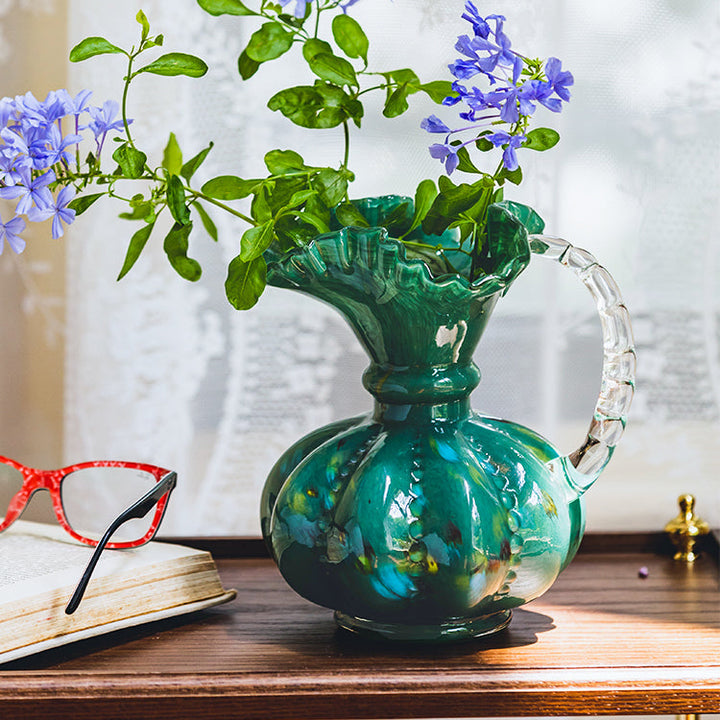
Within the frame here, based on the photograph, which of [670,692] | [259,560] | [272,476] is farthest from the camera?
[259,560]

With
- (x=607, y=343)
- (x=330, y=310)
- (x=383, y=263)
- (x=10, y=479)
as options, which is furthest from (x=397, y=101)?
(x=10, y=479)

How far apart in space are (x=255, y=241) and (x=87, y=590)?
276 mm

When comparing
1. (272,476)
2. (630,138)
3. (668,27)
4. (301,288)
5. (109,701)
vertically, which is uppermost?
(668,27)

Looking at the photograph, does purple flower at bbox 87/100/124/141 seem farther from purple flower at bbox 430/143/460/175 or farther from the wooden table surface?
the wooden table surface

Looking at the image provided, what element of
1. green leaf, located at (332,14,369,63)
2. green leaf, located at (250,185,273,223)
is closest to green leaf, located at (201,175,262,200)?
green leaf, located at (250,185,273,223)

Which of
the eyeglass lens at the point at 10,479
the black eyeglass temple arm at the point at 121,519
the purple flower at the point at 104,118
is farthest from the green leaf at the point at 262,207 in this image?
the eyeglass lens at the point at 10,479

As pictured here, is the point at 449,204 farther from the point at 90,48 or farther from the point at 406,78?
the point at 90,48

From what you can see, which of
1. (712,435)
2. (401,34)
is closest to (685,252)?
(712,435)

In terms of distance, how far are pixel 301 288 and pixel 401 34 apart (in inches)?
15.8

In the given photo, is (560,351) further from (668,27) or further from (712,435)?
(668,27)

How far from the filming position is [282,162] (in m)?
0.63

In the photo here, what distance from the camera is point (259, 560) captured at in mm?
870

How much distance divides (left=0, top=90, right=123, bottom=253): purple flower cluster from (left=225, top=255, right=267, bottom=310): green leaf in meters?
0.11

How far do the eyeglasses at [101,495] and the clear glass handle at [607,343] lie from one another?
0.32m
